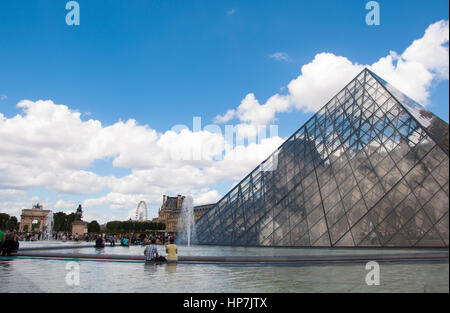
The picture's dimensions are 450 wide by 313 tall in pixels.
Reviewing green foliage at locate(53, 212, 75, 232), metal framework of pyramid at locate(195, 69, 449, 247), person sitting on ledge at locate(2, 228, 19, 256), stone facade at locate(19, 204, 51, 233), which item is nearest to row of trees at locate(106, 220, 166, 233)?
green foliage at locate(53, 212, 75, 232)

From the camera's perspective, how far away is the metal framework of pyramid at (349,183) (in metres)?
19.6

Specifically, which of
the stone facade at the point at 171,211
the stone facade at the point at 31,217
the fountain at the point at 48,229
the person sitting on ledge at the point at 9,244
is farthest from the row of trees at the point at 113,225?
the person sitting on ledge at the point at 9,244

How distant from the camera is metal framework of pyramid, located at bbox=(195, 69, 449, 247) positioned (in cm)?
1961

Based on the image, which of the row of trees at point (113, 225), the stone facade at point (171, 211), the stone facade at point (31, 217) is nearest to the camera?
the stone facade at point (31, 217)

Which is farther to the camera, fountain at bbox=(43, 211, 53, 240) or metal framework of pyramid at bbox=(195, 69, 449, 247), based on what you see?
fountain at bbox=(43, 211, 53, 240)

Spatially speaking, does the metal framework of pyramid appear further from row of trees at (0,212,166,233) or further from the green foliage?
the green foliage

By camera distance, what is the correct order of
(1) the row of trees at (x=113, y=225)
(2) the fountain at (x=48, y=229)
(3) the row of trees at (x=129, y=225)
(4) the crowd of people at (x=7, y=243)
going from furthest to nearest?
(3) the row of trees at (x=129, y=225) → (1) the row of trees at (x=113, y=225) → (2) the fountain at (x=48, y=229) → (4) the crowd of people at (x=7, y=243)

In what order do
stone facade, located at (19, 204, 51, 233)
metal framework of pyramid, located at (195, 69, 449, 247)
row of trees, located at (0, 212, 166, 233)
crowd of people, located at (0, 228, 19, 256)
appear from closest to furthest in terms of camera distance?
1. crowd of people, located at (0, 228, 19, 256)
2. metal framework of pyramid, located at (195, 69, 449, 247)
3. stone facade, located at (19, 204, 51, 233)
4. row of trees, located at (0, 212, 166, 233)

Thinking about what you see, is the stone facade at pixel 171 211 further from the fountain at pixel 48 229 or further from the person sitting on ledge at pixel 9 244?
the person sitting on ledge at pixel 9 244

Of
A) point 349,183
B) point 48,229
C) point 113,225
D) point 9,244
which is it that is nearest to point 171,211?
point 113,225

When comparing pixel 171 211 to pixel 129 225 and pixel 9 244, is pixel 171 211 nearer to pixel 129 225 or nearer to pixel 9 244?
pixel 129 225

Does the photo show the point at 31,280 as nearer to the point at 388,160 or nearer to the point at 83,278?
the point at 83,278
